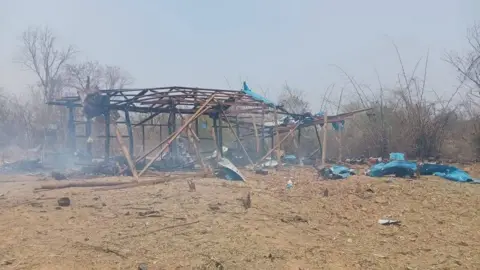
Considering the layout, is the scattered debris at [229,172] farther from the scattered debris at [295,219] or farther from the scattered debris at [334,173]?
the scattered debris at [295,219]

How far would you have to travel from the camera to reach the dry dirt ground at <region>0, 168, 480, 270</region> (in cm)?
496

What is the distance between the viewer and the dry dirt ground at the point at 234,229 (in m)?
4.96

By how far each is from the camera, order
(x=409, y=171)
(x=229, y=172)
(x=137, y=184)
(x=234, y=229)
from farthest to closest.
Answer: (x=409, y=171)
(x=229, y=172)
(x=137, y=184)
(x=234, y=229)

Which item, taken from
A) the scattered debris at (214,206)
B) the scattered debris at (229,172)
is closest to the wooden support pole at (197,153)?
the scattered debris at (229,172)

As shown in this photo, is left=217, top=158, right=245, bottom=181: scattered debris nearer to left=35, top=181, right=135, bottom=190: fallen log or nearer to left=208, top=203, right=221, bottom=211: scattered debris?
left=35, top=181, right=135, bottom=190: fallen log

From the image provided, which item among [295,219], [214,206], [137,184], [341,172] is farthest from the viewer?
[341,172]

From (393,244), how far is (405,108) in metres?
16.5

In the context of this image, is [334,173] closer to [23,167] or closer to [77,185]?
[77,185]

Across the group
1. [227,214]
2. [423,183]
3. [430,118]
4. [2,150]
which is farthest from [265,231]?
[2,150]

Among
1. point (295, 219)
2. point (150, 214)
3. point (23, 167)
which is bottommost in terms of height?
point (295, 219)

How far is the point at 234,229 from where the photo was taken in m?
5.91

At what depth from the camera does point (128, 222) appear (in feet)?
20.1

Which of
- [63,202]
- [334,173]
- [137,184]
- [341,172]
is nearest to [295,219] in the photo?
[63,202]

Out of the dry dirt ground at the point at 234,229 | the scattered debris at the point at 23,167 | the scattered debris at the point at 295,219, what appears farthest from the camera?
the scattered debris at the point at 23,167
